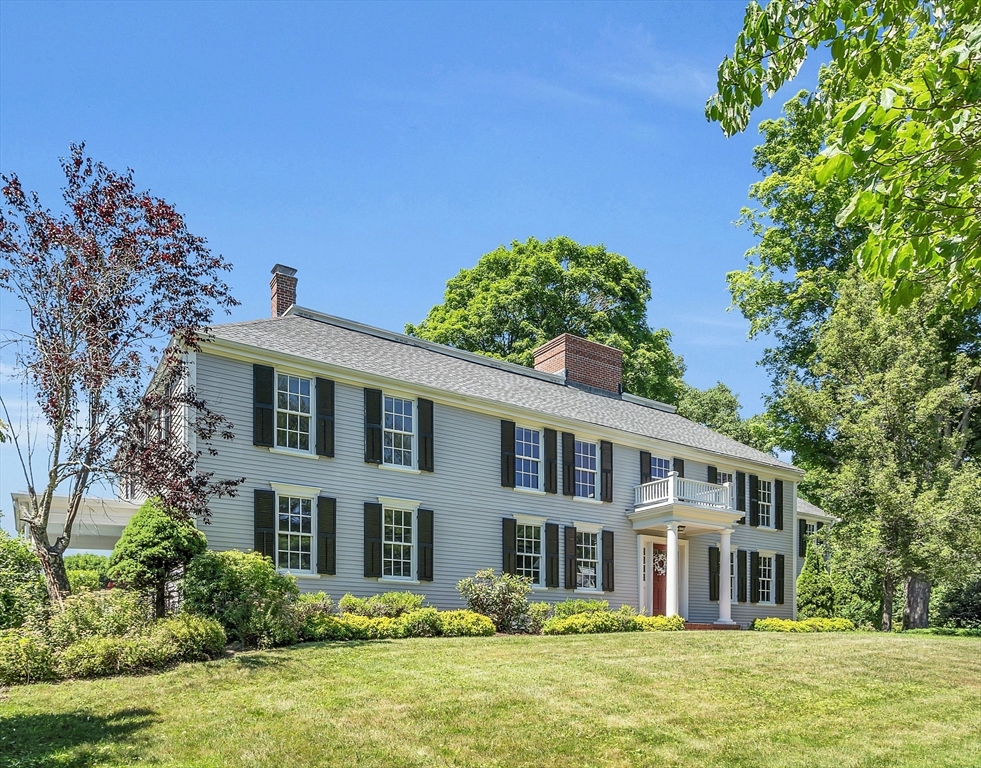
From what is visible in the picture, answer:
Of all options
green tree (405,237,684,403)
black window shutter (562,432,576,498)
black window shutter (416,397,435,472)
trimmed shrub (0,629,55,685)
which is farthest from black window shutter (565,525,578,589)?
green tree (405,237,684,403)

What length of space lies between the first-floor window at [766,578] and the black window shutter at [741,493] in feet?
5.41

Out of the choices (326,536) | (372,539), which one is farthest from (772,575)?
(326,536)

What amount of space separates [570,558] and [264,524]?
332 inches

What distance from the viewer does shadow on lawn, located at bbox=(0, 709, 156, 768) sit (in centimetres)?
789

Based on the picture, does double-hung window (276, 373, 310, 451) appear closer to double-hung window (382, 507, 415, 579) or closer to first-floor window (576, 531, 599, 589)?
double-hung window (382, 507, 415, 579)

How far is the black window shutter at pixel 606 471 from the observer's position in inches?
922

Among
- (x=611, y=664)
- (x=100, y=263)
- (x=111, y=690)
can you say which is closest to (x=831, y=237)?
(x=611, y=664)

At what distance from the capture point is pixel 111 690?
10.4m

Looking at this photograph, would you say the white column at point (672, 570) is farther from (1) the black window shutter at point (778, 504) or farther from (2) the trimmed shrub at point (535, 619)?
(1) the black window shutter at point (778, 504)

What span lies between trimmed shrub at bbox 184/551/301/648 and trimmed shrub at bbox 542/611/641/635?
637cm

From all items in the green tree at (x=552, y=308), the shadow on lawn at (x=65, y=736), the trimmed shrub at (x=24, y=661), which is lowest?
the shadow on lawn at (x=65, y=736)

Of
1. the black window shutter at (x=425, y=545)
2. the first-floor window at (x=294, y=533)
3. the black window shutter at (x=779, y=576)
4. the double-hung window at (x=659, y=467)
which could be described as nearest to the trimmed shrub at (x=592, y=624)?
the black window shutter at (x=425, y=545)

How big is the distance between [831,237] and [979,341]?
6.13 metres

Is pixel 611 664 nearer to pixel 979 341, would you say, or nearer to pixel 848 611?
pixel 848 611
